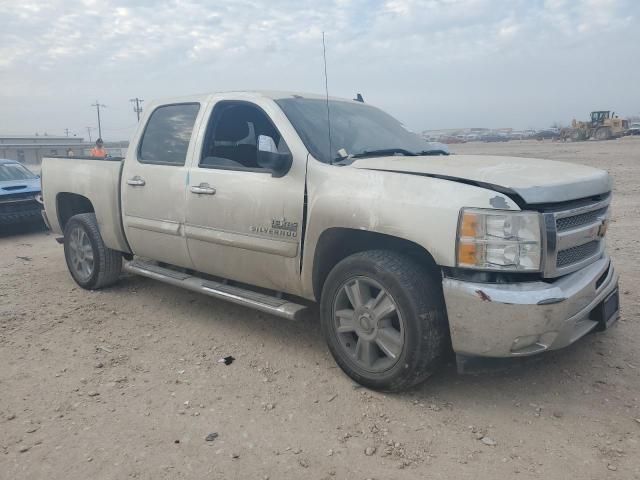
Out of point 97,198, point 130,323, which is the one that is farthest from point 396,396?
point 97,198

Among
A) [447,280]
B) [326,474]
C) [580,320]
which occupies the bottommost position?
[326,474]

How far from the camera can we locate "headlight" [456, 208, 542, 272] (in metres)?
2.82

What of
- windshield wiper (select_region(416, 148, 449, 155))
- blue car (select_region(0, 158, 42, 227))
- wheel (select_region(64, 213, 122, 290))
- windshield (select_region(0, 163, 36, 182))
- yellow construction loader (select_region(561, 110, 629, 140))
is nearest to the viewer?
windshield wiper (select_region(416, 148, 449, 155))

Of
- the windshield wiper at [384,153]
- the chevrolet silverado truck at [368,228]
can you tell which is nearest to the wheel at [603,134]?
the chevrolet silverado truck at [368,228]

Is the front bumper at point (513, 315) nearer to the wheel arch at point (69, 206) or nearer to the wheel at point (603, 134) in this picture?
the wheel arch at point (69, 206)

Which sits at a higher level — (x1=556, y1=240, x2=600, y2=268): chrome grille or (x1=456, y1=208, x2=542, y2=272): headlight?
(x1=456, y1=208, x2=542, y2=272): headlight

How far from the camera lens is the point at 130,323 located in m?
4.78

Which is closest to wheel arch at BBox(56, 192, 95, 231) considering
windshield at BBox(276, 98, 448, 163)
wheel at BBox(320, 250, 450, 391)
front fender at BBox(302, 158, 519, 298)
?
windshield at BBox(276, 98, 448, 163)

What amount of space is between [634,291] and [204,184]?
12.7ft

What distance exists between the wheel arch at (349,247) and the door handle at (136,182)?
1965 millimetres

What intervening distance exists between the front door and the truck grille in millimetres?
1545

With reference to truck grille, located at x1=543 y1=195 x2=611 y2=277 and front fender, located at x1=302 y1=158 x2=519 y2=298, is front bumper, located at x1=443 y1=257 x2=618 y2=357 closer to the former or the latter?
truck grille, located at x1=543 y1=195 x2=611 y2=277

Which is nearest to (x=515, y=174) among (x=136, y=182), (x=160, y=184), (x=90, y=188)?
(x=160, y=184)

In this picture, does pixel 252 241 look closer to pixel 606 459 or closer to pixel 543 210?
pixel 543 210
